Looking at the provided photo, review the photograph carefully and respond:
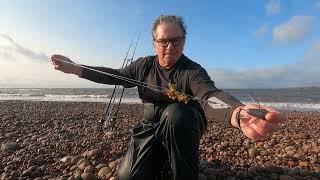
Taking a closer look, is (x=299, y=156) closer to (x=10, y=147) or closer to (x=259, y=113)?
(x=259, y=113)

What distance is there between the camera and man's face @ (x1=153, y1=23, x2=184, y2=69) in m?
3.97

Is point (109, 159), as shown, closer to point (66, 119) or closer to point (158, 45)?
point (158, 45)

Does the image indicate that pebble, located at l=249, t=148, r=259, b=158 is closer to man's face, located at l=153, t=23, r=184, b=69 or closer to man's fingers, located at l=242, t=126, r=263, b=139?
man's face, located at l=153, t=23, r=184, b=69

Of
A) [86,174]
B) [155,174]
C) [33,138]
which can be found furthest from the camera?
[33,138]

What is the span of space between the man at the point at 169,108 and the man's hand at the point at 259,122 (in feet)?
0.85

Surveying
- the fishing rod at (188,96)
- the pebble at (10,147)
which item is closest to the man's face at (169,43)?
the fishing rod at (188,96)

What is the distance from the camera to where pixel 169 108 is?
3703 mm

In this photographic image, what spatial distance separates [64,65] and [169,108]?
1831 mm

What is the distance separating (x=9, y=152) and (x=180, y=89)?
442 cm

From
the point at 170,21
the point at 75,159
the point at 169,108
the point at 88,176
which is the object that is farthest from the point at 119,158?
the point at 170,21

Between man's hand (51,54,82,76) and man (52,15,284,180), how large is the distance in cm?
→ 1

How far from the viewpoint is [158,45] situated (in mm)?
4082

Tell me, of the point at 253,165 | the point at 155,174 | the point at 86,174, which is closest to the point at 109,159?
the point at 86,174

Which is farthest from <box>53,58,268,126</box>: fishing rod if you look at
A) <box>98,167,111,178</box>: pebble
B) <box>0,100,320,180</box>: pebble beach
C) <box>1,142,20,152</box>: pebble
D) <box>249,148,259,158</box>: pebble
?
<box>1,142,20,152</box>: pebble
